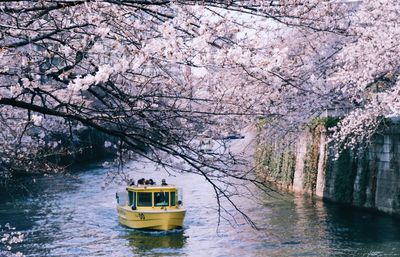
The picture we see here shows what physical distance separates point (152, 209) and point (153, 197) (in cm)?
55

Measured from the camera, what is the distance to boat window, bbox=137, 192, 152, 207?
2331 centimetres

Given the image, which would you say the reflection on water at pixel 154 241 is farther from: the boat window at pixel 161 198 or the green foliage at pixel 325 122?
the green foliage at pixel 325 122

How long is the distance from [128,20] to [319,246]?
13.6m

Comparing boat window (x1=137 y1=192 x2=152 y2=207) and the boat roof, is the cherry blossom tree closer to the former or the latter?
the boat roof

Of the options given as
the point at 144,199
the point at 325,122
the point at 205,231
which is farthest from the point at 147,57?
the point at 325,122

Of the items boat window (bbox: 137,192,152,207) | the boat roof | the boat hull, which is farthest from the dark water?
the boat roof

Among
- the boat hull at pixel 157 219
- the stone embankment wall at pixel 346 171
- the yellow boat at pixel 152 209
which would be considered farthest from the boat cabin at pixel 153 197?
the stone embankment wall at pixel 346 171

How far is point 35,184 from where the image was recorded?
117 ft

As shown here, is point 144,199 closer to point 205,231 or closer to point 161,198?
point 161,198

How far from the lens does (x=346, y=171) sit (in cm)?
2633

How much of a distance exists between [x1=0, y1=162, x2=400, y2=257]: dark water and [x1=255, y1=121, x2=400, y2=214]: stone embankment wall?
32.5 inches

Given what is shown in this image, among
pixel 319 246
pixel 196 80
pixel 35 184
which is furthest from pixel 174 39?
pixel 35 184

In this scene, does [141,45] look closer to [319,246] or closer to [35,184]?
[319,246]

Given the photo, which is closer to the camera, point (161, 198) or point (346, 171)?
point (161, 198)
